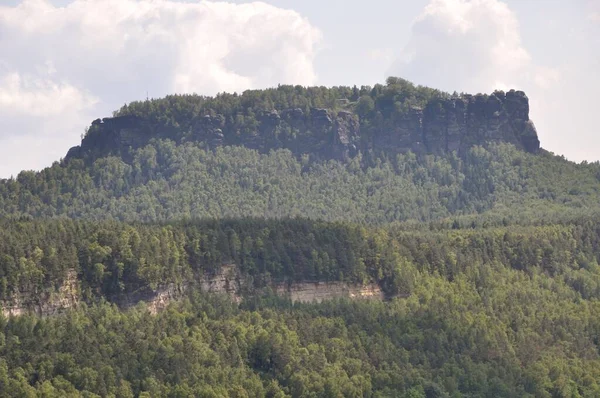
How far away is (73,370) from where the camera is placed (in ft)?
496

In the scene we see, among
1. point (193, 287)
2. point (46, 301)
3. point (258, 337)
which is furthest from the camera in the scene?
point (193, 287)

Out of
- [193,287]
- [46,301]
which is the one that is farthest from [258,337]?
[46,301]

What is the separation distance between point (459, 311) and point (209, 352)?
40987mm

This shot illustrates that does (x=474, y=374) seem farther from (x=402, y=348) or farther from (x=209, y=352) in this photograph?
(x=209, y=352)

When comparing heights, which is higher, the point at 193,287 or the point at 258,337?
the point at 193,287

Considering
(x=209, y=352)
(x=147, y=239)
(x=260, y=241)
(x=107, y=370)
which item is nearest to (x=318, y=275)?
(x=260, y=241)

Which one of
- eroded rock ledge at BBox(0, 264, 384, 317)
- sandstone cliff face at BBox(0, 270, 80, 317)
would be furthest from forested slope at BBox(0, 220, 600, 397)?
sandstone cliff face at BBox(0, 270, 80, 317)

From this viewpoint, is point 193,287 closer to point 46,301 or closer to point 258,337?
point 258,337

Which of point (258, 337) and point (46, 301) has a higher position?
point (46, 301)

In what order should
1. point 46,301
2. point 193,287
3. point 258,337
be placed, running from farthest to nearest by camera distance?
point 193,287 → point 258,337 → point 46,301

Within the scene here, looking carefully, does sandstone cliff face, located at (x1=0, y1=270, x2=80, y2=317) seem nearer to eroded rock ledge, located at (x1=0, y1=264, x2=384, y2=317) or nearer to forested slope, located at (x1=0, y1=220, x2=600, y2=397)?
eroded rock ledge, located at (x1=0, y1=264, x2=384, y2=317)

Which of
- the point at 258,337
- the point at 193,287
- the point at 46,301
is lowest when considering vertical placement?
the point at 258,337

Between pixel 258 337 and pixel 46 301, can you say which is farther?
pixel 258 337

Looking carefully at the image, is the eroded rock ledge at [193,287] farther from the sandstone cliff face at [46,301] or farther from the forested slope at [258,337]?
the forested slope at [258,337]
